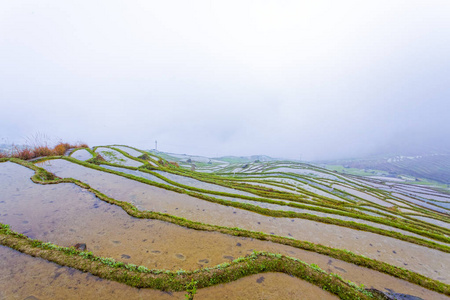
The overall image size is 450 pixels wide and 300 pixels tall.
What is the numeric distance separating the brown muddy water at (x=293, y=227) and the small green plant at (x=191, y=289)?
4634 millimetres

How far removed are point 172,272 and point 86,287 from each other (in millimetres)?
2263

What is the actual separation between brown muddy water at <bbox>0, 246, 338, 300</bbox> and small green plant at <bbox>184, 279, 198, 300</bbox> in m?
0.11

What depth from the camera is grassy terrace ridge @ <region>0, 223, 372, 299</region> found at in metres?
4.61

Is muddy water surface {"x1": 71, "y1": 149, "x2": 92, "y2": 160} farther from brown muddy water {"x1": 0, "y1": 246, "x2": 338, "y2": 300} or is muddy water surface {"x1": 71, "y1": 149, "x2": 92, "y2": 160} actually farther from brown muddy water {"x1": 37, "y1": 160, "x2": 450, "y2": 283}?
brown muddy water {"x1": 0, "y1": 246, "x2": 338, "y2": 300}

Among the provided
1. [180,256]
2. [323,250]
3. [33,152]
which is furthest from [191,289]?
[33,152]

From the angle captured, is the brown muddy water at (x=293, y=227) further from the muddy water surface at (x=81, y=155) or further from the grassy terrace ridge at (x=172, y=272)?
the muddy water surface at (x=81, y=155)

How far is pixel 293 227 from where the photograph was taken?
9.84 metres

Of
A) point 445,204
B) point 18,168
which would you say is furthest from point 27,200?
point 445,204

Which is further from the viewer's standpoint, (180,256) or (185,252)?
(185,252)

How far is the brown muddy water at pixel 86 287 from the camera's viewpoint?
3953 millimetres

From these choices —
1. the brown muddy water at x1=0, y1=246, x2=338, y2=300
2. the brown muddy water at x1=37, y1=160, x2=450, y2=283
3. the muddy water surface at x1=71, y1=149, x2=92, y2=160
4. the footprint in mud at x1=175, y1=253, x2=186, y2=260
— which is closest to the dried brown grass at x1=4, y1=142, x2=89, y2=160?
the muddy water surface at x1=71, y1=149, x2=92, y2=160

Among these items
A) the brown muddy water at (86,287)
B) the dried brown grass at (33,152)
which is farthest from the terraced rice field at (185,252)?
the dried brown grass at (33,152)

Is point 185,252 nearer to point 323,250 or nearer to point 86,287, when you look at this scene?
point 86,287

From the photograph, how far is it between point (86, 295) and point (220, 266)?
3.73 m
